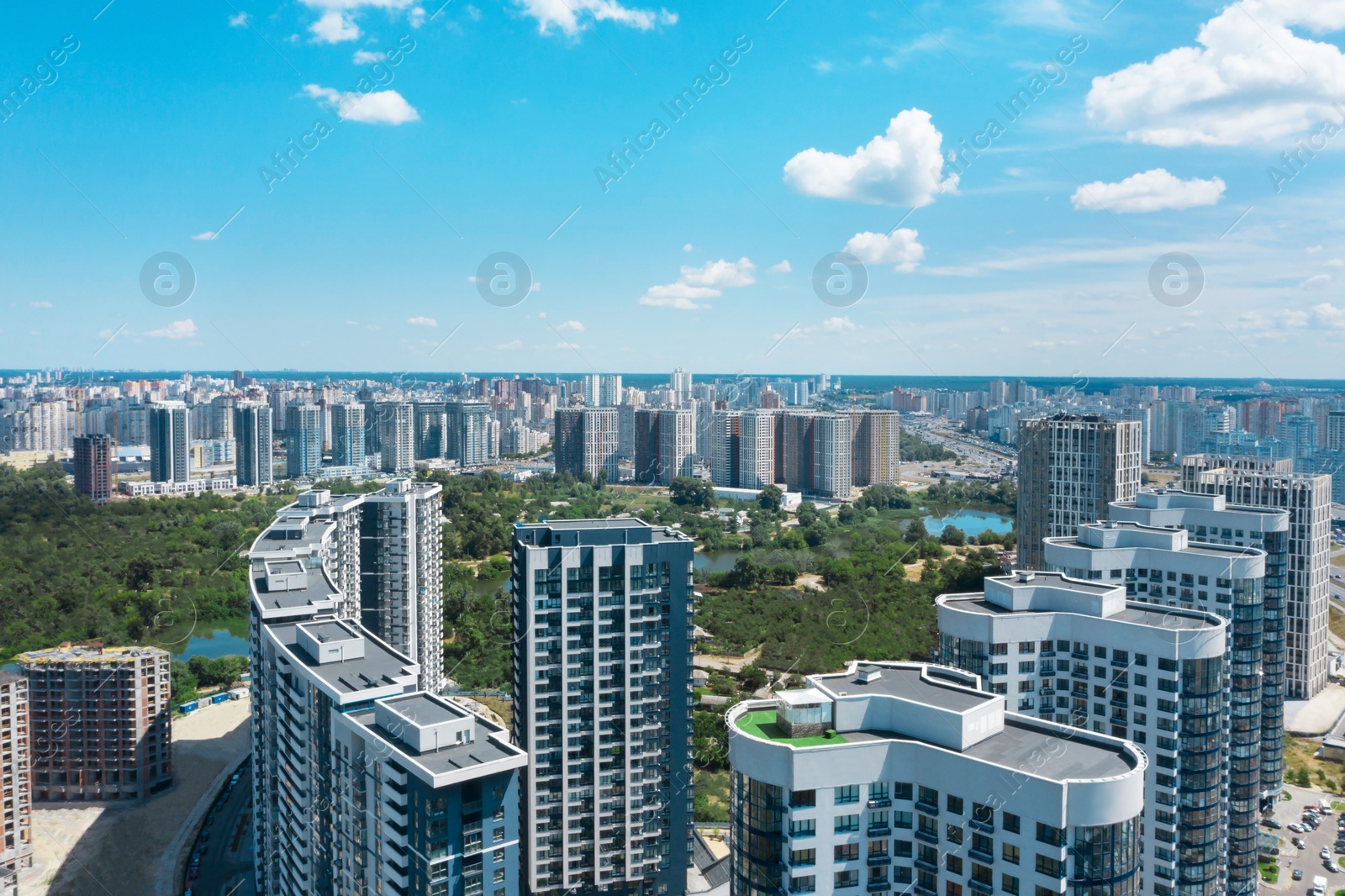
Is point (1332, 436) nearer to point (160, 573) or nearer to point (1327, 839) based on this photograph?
point (1327, 839)

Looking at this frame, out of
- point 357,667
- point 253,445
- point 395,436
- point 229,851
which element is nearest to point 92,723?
point 229,851

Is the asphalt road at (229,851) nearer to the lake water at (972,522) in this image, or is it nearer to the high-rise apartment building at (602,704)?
the high-rise apartment building at (602,704)

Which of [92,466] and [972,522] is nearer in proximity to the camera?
[92,466]

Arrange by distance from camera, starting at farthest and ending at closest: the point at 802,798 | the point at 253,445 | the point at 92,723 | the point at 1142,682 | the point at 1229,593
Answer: the point at 253,445 < the point at 92,723 < the point at 1229,593 < the point at 1142,682 < the point at 802,798

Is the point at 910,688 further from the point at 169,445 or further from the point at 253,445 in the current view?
the point at 253,445

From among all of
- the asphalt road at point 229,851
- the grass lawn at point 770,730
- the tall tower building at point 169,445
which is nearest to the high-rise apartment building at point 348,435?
the tall tower building at point 169,445

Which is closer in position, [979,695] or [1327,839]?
[979,695]

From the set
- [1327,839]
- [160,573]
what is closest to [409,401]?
[160,573]
